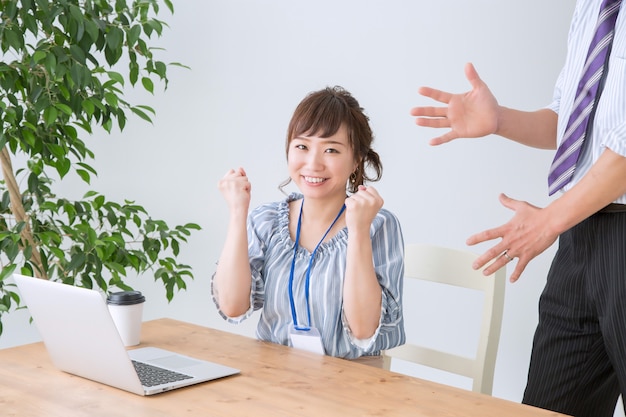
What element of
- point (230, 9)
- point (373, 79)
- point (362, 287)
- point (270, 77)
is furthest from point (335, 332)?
point (230, 9)

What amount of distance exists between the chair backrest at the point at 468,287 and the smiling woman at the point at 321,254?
0.19 meters

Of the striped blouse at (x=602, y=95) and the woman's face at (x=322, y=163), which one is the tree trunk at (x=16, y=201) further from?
the striped blouse at (x=602, y=95)

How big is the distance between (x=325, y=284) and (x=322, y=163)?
1.03 feet

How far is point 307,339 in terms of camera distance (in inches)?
74.0

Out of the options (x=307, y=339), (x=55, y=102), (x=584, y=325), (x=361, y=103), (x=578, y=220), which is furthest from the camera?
(x=361, y=103)

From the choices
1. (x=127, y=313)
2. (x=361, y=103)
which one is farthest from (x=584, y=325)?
(x=361, y=103)

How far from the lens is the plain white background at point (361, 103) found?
2812 millimetres

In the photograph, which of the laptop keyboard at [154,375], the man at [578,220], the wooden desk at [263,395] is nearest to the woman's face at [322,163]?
the man at [578,220]

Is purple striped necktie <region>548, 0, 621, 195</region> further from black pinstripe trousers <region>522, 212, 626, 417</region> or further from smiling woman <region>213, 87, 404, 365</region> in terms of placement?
Result: smiling woman <region>213, 87, 404, 365</region>

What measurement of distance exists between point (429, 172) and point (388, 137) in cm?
23

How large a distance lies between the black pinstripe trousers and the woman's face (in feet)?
1.88

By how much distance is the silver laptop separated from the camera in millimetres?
1472

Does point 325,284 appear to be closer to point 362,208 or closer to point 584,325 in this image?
point 362,208

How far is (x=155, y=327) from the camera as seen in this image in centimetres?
202
